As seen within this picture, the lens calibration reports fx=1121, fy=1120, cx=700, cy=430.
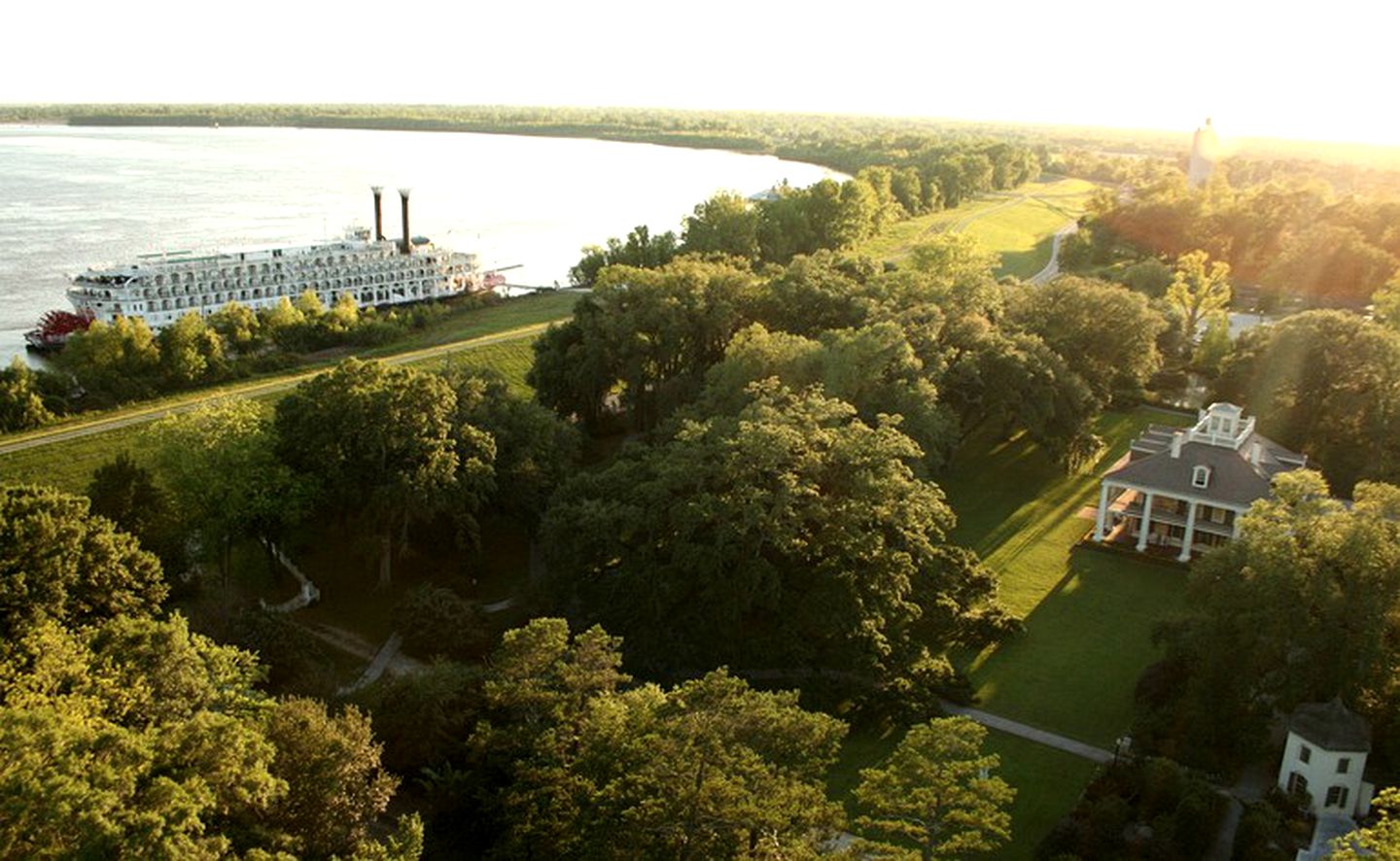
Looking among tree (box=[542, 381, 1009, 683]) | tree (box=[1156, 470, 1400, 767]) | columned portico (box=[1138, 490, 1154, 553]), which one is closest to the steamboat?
tree (box=[542, 381, 1009, 683])

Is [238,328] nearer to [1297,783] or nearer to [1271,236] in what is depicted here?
[1297,783]

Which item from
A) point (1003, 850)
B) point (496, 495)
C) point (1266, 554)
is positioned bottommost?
point (1003, 850)

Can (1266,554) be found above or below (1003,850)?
above

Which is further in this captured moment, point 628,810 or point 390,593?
point 390,593

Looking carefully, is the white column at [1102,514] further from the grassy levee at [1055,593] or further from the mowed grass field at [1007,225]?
the mowed grass field at [1007,225]

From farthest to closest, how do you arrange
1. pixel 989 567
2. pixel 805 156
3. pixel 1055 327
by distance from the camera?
pixel 805 156 → pixel 1055 327 → pixel 989 567

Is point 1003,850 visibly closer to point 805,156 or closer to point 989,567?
point 989,567

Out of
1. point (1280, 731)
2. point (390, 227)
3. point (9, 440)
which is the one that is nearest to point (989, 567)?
point (1280, 731)
